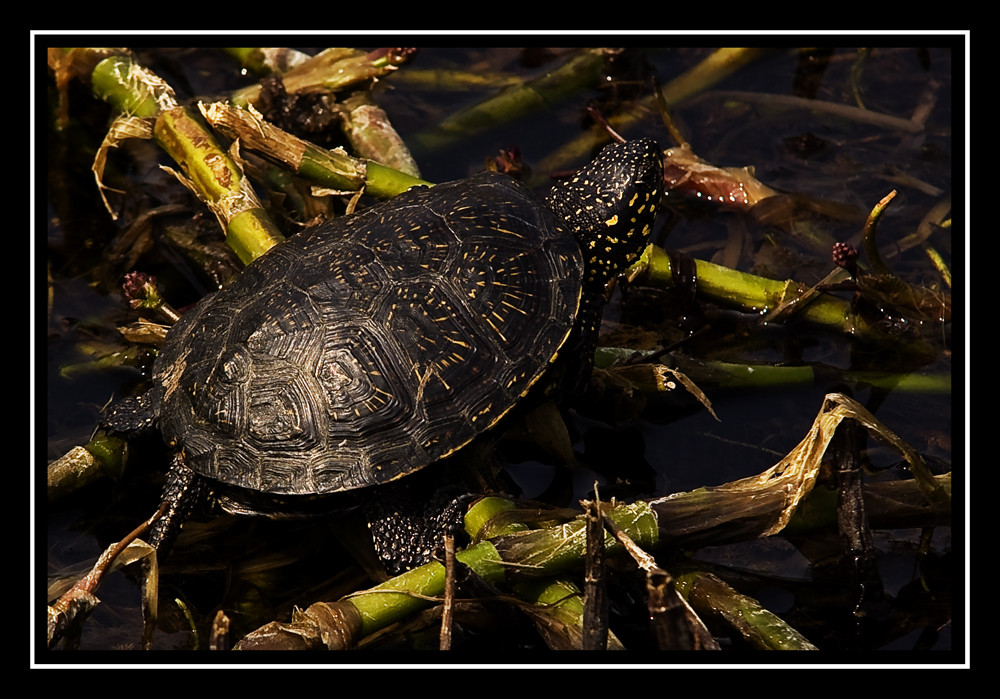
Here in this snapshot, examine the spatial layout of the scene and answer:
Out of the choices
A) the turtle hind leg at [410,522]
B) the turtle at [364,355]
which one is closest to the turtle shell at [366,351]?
the turtle at [364,355]

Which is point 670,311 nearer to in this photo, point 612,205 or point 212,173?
point 612,205

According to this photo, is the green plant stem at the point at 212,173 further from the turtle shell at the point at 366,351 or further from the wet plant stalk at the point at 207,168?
the turtle shell at the point at 366,351

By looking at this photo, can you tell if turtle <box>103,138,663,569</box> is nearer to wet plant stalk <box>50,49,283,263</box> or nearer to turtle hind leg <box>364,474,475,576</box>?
turtle hind leg <box>364,474,475,576</box>

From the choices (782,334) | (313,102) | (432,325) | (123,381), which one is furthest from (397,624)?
(313,102)

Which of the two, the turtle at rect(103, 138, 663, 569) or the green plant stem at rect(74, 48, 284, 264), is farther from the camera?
the green plant stem at rect(74, 48, 284, 264)

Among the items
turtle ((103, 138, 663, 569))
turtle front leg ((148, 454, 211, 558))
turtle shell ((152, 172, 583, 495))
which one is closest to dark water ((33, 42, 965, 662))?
turtle front leg ((148, 454, 211, 558))

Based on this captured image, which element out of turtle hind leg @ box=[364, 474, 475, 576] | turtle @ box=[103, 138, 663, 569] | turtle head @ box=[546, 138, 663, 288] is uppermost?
turtle head @ box=[546, 138, 663, 288]

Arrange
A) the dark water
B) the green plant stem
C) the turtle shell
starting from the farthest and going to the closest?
the green plant stem, the dark water, the turtle shell

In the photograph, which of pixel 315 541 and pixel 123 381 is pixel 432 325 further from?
→ pixel 123 381
